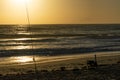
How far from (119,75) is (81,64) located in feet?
16.9

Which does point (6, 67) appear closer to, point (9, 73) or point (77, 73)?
point (9, 73)

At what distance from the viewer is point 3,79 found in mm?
15906

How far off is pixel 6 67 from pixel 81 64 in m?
5.05

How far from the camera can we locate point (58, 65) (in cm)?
2086

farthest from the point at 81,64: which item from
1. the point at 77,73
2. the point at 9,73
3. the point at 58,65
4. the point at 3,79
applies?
the point at 3,79

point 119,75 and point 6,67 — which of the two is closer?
point 119,75

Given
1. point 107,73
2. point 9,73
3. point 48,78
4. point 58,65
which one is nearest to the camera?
point 48,78

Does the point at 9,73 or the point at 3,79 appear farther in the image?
the point at 9,73

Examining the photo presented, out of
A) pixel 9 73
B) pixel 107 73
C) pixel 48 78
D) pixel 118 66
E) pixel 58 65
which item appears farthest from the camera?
pixel 58 65

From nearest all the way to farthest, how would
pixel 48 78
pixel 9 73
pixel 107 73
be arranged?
pixel 48 78
pixel 107 73
pixel 9 73

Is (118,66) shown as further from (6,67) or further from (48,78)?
(6,67)

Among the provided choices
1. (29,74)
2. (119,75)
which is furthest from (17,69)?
(119,75)

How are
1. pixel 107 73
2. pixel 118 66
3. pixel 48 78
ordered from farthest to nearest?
pixel 118 66 < pixel 107 73 < pixel 48 78

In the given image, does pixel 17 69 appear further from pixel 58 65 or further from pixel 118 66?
pixel 118 66
